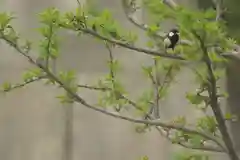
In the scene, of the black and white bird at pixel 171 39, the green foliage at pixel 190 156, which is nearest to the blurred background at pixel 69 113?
the green foliage at pixel 190 156

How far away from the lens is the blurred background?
202 centimetres

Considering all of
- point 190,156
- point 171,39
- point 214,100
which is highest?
point 171,39

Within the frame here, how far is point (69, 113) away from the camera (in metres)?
2.04

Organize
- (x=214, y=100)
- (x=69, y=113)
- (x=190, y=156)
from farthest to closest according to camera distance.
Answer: (x=69, y=113), (x=190, y=156), (x=214, y=100)

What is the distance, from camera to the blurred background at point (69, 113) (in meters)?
2.02

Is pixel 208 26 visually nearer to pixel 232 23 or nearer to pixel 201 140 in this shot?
pixel 232 23

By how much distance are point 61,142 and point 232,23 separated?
46.9 inches

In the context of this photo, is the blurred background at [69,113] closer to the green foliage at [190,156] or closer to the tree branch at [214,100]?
the green foliage at [190,156]

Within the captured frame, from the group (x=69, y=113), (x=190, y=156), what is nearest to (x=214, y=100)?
(x=190, y=156)

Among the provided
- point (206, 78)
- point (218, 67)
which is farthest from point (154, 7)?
point (218, 67)

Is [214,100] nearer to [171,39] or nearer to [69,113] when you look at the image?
[171,39]

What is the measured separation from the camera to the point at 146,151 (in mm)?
2068

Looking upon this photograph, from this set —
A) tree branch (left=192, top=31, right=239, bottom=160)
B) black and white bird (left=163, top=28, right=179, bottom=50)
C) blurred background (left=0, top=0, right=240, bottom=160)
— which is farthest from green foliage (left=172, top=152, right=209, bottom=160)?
blurred background (left=0, top=0, right=240, bottom=160)

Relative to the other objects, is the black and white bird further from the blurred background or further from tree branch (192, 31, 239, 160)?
the blurred background
